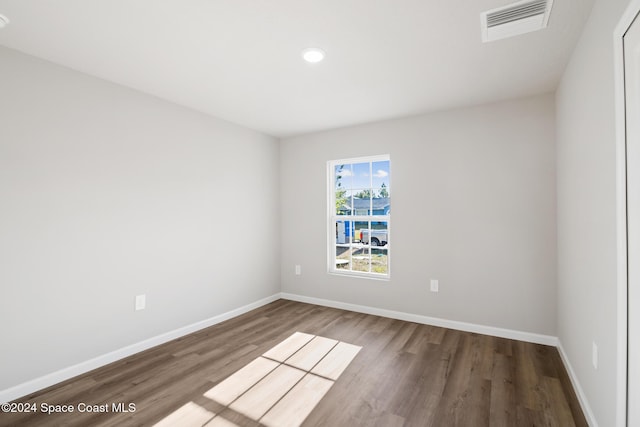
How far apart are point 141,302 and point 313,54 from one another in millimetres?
2688

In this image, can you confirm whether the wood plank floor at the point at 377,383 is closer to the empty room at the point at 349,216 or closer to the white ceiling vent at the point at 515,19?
the empty room at the point at 349,216

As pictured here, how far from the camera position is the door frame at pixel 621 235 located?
135cm

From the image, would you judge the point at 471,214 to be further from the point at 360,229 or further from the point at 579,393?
the point at 579,393

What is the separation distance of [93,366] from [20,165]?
1.68 metres

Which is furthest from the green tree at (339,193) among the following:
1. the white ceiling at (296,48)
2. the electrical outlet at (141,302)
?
the electrical outlet at (141,302)

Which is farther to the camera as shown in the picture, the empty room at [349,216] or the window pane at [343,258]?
the window pane at [343,258]

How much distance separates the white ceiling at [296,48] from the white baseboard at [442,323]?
2400 mm

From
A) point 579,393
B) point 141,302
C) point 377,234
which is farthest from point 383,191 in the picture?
point 141,302

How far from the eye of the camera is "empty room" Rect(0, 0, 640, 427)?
1750 mm

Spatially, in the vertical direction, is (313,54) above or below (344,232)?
above

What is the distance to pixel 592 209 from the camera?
1788 millimetres

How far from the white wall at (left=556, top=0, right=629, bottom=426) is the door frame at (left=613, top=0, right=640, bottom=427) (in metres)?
0.05

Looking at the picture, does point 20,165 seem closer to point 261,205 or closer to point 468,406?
point 261,205

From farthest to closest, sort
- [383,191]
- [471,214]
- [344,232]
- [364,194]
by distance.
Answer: [344,232], [364,194], [383,191], [471,214]
